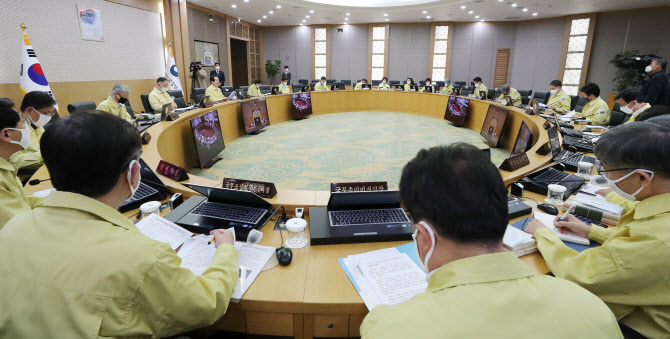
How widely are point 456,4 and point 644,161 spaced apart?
10640 millimetres

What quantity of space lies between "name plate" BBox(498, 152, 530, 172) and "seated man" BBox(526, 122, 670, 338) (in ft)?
3.73

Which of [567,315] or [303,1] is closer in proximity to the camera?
[567,315]

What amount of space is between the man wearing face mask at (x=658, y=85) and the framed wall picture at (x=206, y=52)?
10.8 m

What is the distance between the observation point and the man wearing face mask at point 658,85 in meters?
5.03

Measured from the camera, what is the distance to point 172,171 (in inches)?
92.3

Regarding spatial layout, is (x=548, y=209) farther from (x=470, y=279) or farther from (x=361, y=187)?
(x=470, y=279)

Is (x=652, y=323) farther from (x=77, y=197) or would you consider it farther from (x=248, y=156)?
(x=248, y=156)

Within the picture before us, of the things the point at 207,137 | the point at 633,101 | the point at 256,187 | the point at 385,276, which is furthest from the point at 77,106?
the point at 633,101

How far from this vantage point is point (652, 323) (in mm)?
1132

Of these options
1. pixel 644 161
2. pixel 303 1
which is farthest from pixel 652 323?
pixel 303 1

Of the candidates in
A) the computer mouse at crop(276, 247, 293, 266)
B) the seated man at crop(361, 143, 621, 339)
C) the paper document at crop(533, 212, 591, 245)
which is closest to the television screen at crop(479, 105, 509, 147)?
the paper document at crop(533, 212, 591, 245)

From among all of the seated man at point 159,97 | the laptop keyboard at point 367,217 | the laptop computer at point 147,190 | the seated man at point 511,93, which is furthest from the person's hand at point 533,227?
the seated man at point 511,93

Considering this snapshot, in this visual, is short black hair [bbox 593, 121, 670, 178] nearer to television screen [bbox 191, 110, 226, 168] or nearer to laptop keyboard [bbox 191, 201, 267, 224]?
laptop keyboard [bbox 191, 201, 267, 224]

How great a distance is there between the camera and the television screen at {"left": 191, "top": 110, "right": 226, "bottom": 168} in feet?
15.7
